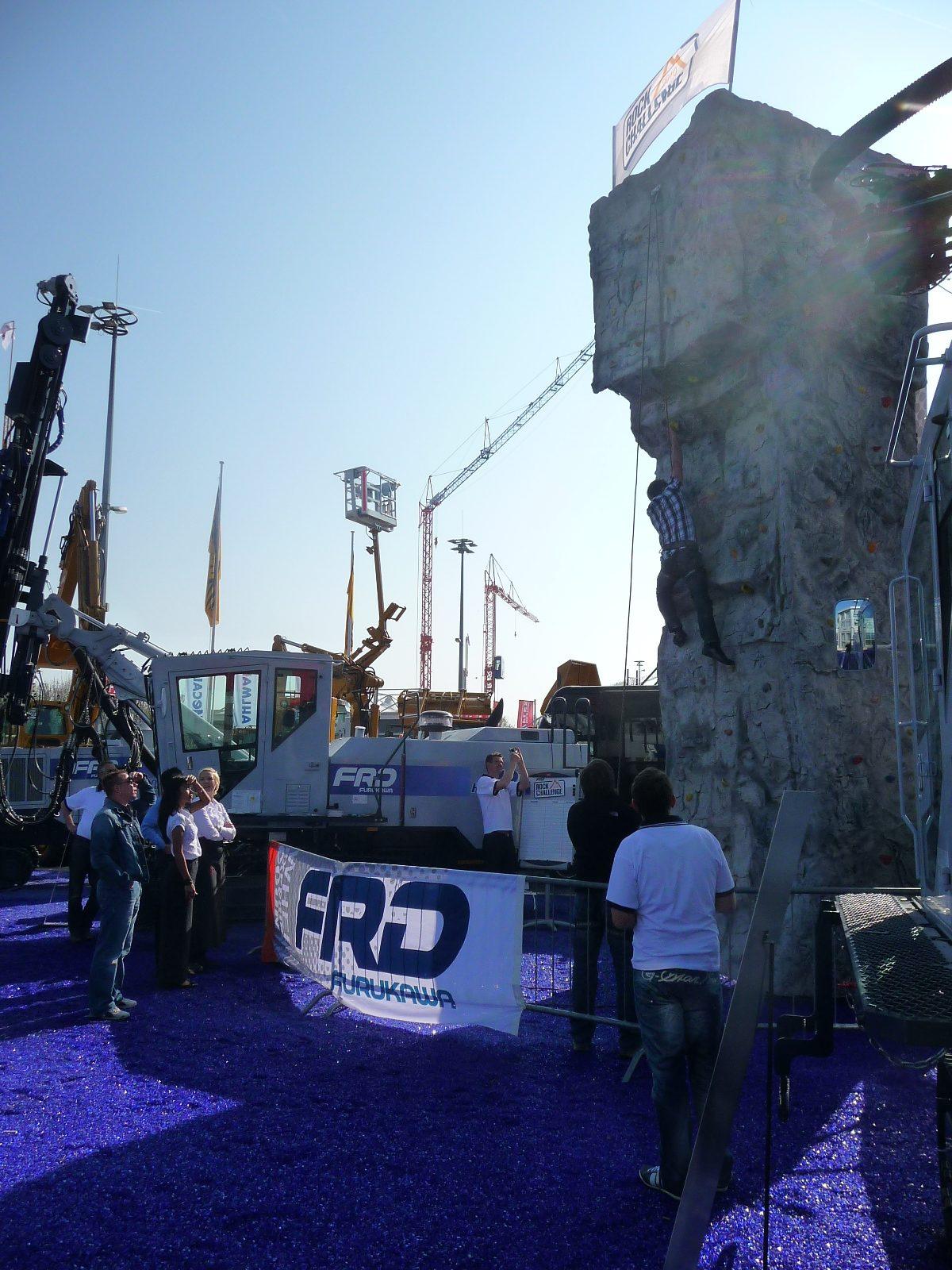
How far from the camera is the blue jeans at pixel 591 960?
6.57m

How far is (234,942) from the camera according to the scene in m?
10.4

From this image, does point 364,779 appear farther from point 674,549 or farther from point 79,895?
point 674,549

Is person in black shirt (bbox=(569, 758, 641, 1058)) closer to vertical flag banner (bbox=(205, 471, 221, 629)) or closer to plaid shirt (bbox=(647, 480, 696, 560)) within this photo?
plaid shirt (bbox=(647, 480, 696, 560))

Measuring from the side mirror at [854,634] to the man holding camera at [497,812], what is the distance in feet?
14.5

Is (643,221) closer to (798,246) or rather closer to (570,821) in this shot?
(798,246)

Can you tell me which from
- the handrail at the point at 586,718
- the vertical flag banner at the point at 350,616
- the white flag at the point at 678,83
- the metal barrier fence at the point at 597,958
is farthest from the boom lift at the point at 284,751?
the vertical flag banner at the point at 350,616

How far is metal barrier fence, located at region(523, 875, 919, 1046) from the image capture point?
6688 mm

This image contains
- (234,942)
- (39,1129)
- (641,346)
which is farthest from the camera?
(234,942)

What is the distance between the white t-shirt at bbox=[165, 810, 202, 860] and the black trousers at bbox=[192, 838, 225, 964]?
18 centimetres

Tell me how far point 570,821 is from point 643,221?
21.2 ft

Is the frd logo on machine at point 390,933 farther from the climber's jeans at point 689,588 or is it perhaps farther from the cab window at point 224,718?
the cab window at point 224,718

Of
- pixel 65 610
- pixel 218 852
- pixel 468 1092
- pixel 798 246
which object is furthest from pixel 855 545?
pixel 65 610

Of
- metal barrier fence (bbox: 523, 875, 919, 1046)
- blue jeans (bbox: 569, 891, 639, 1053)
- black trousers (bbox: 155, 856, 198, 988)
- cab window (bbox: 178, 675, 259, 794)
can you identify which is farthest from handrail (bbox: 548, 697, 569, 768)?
blue jeans (bbox: 569, 891, 639, 1053)

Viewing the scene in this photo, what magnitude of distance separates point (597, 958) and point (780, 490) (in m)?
4.46
